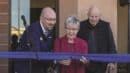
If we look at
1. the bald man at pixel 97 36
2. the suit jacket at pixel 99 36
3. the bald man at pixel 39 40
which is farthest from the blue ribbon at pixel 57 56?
the suit jacket at pixel 99 36

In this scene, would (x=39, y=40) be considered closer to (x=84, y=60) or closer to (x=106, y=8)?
(x=84, y=60)

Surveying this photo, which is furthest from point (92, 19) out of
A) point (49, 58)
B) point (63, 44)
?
point (49, 58)

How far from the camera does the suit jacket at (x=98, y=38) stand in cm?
736

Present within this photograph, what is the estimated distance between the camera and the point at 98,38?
753 cm

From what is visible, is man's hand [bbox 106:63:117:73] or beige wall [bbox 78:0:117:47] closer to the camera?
man's hand [bbox 106:63:117:73]

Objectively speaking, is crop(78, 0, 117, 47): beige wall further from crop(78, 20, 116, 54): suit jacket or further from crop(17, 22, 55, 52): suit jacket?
crop(17, 22, 55, 52): suit jacket

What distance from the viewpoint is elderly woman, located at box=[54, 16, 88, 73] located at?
22.2 ft

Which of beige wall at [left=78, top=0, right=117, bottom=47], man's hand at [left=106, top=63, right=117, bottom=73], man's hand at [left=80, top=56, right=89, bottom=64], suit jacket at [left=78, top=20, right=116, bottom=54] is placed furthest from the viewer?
beige wall at [left=78, top=0, right=117, bottom=47]

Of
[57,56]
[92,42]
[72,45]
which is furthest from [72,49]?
[92,42]

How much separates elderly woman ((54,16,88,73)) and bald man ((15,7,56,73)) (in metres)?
0.16

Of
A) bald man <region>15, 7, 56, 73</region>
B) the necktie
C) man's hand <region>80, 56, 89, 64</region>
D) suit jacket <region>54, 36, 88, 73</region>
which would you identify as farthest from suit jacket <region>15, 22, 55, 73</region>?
the necktie

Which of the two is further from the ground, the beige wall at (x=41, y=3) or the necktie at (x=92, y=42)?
the beige wall at (x=41, y=3)

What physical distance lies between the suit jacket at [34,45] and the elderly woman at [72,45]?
143 millimetres

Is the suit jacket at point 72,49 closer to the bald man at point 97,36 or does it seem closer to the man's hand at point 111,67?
the bald man at point 97,36
